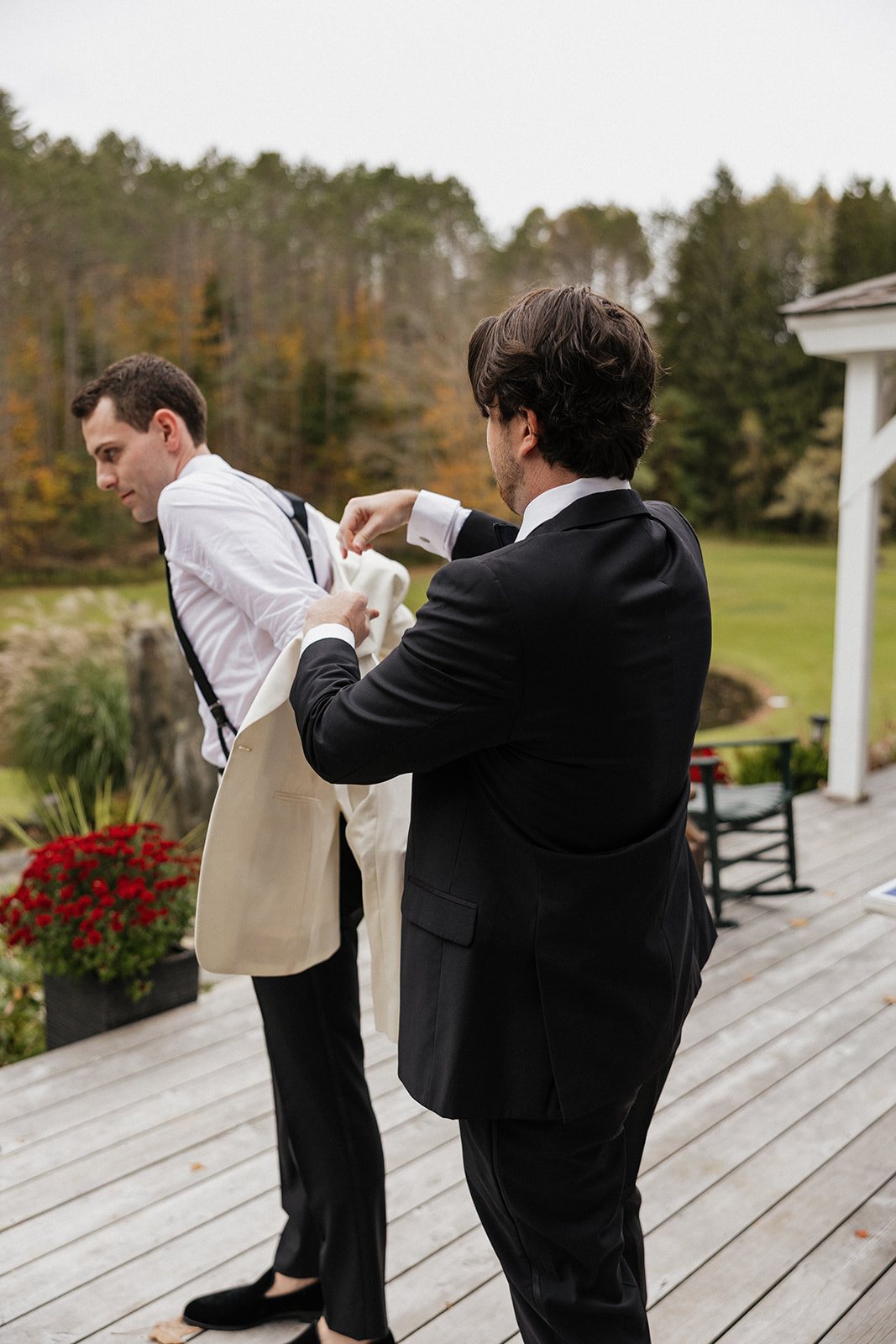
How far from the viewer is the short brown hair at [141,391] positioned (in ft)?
5.70

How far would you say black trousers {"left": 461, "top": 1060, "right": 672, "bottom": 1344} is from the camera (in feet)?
3.97

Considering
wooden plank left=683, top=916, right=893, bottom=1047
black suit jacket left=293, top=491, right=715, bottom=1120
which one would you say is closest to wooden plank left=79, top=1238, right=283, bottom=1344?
black suit jacket left=293, top=491, right=715, bottom=1120

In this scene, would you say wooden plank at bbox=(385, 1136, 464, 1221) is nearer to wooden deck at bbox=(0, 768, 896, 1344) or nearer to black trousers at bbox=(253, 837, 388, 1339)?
wooden deck at bbox=(0, 768, 896, 1344)

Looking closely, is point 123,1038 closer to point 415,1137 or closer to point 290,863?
point 415,1137

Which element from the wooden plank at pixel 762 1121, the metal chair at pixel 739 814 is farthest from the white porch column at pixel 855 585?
the wooden plank at pixel 762 1121

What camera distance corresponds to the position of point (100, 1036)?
3.10 metres

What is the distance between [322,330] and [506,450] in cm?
2416

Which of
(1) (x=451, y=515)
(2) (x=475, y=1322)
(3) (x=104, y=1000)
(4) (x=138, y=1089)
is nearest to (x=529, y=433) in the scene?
(1) (x=451, y=515)

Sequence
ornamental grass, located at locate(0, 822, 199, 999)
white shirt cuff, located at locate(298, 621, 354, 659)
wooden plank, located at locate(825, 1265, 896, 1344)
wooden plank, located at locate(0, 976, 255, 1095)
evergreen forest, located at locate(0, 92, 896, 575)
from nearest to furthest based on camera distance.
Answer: white shirt cuff, located at locate(298, 621, 354, 659), wooden plank, located at locate(825, 1265, 896, 1344), wooden plank, located at locate(0, 976, 255, 1095), ornamental grass, located at locate(0, 822, 199, 999), evergreen forest, located at locate(0, 92, 896, 575)

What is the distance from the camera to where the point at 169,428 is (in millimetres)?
1772

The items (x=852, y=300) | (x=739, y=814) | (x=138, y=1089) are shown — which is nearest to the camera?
(x=138, y=1089)

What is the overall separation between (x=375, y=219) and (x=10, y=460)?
31.8ft

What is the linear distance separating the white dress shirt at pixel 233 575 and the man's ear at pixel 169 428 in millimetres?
80

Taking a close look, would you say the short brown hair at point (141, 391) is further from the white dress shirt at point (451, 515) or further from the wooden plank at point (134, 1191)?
the wooden plank at point (134, 1191)
